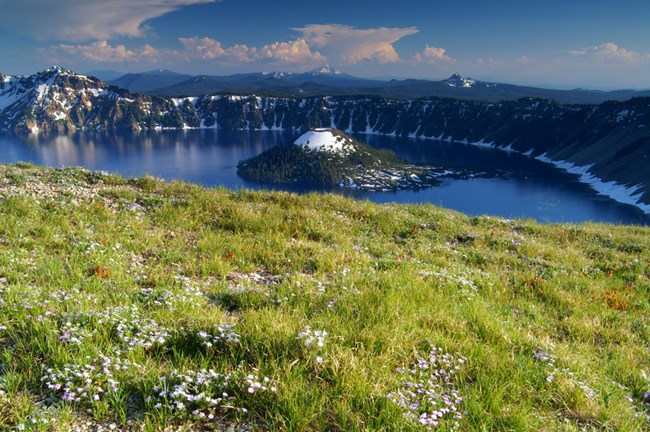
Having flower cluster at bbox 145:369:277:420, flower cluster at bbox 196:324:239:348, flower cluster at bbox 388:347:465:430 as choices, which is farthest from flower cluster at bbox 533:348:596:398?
flower cluster at bbox 196:324:239:348

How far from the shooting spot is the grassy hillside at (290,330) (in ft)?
16.0

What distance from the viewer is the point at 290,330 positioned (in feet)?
20.2

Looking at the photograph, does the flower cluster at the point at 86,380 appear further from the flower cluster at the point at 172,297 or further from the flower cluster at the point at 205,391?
the flower cluster at the point at 172,297

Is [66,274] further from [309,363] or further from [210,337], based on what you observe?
[309,363]

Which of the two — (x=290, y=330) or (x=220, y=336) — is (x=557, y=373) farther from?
(x=220, y=336)

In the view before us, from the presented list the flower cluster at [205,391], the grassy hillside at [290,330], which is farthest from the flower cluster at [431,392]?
the flower cluster at [205,391]

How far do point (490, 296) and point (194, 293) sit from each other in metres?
7.04

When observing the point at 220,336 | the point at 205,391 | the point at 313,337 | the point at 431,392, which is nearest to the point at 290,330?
the point at 313,337

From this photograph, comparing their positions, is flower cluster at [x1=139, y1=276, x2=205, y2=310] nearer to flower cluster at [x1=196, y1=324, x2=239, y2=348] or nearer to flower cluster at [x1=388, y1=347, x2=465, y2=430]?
flower cluster at [x1=196, y1=324, x2=239, y2=348]

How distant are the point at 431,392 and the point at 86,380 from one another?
4329 mm

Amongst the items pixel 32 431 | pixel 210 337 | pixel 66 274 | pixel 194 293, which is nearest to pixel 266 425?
pixel 210 337

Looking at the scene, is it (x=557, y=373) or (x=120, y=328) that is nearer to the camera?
(x=557, y=373)

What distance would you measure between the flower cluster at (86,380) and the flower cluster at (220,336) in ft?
3.26

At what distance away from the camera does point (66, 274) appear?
8258 mm
